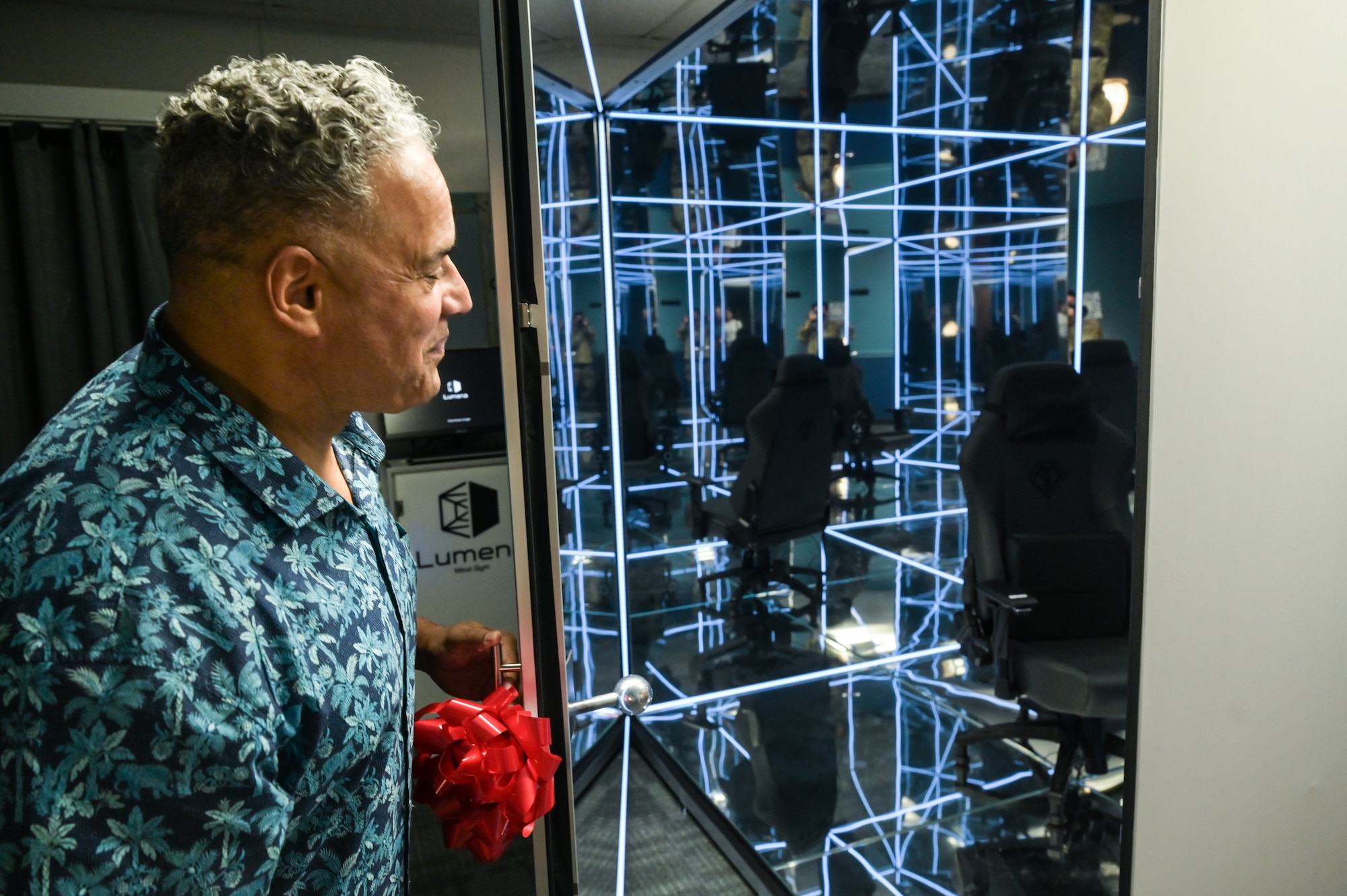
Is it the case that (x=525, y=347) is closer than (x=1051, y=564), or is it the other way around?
(x=525, y=347)

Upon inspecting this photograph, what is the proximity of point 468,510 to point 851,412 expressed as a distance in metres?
1.50

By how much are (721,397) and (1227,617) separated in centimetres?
187

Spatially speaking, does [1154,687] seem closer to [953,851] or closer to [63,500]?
[953,851]

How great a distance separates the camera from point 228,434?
703mm

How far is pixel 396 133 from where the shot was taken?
73cm

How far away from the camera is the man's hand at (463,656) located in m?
1.07

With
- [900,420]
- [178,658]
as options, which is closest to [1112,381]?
[900,420]

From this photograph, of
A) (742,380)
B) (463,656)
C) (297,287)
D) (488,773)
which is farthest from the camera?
(742,380)

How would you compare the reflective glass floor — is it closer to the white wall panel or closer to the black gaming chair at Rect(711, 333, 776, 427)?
the black gaming chair at Rect(711, 333, 776, 427)

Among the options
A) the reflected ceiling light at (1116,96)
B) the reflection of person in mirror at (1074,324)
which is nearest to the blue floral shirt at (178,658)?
the reflection of person in mirror at (1074,324)

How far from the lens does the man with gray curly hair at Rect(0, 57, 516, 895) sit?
1.81 ft

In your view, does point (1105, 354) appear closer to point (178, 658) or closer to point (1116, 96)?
point (1116, 96)

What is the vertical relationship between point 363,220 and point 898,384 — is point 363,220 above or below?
above

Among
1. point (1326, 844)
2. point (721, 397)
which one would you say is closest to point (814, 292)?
point (721, 397)
